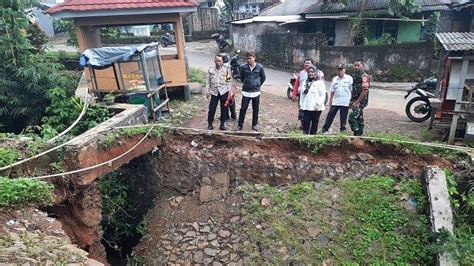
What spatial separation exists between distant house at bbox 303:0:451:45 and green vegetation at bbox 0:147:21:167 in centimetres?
1425

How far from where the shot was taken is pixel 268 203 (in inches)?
255

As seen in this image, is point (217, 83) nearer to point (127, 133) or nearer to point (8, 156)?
point (127, 133)

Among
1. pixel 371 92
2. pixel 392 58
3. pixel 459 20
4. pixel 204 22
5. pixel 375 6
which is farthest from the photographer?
pixel 204 22

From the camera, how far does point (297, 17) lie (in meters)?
18.1

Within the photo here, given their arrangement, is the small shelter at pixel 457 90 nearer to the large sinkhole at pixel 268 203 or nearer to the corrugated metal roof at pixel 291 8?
the large sinkhole at pixel 268 203

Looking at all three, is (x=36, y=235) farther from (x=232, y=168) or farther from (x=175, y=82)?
(x=175, y=82)

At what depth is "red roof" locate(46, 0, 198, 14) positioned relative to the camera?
9203mm

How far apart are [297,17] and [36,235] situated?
16.8 metres

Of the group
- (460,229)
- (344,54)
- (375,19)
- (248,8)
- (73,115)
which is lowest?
(460,229)

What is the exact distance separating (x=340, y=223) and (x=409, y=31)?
12766mm

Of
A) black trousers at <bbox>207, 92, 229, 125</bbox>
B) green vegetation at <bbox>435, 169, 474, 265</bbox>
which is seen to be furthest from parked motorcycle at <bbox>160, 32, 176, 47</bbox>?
green vegetation at <bbox>435, 169, 474, 265</bbox>

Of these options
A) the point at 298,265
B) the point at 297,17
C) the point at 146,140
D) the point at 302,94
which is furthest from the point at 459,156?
the point at 297,17

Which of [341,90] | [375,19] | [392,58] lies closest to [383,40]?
[375,19]

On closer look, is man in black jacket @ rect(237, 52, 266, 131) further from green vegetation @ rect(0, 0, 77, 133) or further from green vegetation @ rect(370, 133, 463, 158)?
green vegetation @ rect(0, 0, 77, 133)
